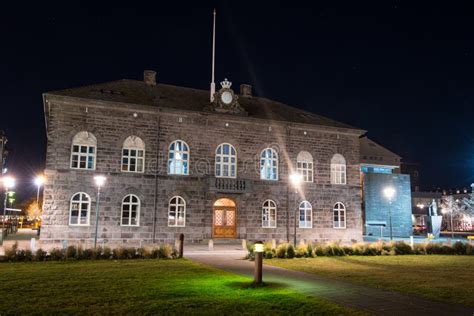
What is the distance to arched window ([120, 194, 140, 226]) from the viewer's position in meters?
27.2

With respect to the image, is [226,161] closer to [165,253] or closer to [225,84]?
[225,84]

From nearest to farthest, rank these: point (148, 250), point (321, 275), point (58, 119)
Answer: point (321, 275) < point (148, 250) < point (58, 119)

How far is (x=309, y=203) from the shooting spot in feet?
107

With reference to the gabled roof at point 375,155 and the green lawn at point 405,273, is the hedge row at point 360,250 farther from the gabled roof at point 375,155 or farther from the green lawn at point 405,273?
the gabled roof at point 375,155

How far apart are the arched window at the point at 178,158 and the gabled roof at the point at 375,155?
115ft

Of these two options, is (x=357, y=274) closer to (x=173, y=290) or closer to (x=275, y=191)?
(x=173, y=290)

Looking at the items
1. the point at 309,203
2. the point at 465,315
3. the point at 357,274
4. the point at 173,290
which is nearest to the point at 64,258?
the point at 173,290

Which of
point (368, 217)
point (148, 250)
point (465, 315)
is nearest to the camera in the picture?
point (465, 315)

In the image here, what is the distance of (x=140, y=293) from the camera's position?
10.0 m

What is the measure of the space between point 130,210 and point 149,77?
11452 millimetres

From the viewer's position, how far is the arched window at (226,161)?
30.3 meters

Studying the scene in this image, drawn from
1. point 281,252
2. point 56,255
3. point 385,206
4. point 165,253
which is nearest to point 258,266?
point 165,253

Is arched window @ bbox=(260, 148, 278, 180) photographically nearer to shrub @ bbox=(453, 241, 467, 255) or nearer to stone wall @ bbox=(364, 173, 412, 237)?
shrub @ bbox=(453, 241, 467, 255)

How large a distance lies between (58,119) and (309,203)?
62.9 feet
